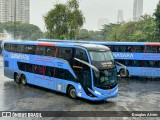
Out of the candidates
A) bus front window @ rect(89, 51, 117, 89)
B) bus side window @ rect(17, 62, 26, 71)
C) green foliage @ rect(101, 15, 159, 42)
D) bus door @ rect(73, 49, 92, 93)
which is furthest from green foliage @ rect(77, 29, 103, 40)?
bus front window @ rect(89, 51, 117, 89)

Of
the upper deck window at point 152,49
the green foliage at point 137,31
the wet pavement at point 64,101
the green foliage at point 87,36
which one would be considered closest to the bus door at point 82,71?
the wet pavement at point 64,101

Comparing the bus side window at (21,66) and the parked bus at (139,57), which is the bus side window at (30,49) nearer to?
the bus side window at (21,66)

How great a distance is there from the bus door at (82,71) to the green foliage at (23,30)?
9233 centimetres

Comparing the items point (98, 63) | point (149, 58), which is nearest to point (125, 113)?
point (98, 63)

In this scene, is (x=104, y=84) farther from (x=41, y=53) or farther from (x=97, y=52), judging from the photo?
(x=41, y=53)

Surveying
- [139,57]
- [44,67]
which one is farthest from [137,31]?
[44,67]

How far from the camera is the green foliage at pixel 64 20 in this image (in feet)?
134

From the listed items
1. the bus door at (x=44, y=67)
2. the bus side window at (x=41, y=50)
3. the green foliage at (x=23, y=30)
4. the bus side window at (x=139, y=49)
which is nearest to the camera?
the bus door at (x=44, y=67)

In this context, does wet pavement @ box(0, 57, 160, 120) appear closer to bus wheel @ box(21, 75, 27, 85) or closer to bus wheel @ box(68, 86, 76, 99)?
bus wheel @ box(68, 86, 76, 99)

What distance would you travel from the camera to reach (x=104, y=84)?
16.5 meters

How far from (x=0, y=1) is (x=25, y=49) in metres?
124

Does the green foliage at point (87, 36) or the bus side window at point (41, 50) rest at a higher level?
the green foliage at point (87, 36)

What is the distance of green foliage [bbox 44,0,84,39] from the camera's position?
40.9 metres

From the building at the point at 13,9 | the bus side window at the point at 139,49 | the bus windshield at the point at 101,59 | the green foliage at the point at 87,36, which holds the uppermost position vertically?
the building at the point at 13,9
